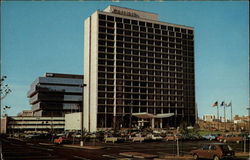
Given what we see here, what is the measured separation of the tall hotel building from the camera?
140 m

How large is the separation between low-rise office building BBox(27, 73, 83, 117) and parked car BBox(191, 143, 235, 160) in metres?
148

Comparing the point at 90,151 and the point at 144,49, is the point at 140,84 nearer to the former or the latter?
the point at 144,49

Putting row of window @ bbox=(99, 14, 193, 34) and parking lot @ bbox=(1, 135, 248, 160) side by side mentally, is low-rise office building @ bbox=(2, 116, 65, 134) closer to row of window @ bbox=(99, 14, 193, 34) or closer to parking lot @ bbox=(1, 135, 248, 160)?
row of window @ bbox=(99, 14, 193, 34)

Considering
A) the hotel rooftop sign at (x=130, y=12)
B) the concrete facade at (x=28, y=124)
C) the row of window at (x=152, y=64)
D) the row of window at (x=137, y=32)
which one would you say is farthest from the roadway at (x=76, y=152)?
the concrete facade at (x=28, y=124)

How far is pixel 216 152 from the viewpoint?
27500mm

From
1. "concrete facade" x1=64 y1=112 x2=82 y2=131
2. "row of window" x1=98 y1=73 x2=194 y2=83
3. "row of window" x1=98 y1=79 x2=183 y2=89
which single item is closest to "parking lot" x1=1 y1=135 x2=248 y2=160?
"row of window" x1=98 y1=79 x2=183 y2=89

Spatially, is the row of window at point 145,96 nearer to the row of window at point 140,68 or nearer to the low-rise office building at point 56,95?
the row of window at point 140,68

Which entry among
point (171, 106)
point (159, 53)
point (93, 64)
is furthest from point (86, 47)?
point (171, 106)

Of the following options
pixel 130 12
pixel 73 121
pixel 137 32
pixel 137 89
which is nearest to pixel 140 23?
pixel 137 32

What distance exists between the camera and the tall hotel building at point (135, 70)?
139875 millimetres

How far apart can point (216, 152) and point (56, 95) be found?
153 meters

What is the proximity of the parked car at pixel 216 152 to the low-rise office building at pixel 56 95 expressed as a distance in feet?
485

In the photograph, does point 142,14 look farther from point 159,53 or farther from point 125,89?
point 125,89

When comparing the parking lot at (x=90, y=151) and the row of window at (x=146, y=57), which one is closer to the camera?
the parking lot at (x=90, y=151)
